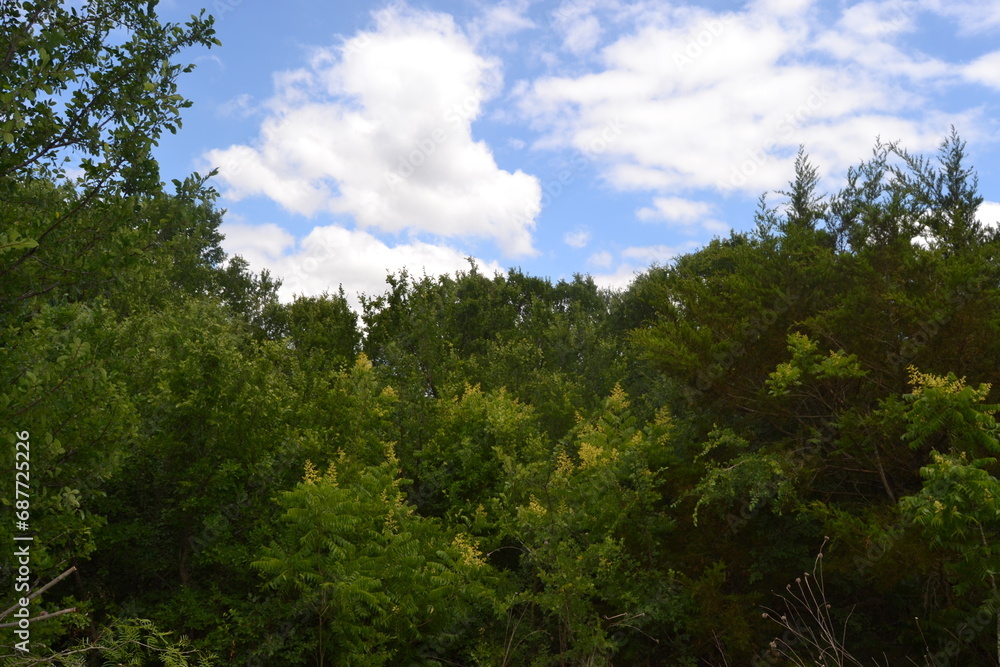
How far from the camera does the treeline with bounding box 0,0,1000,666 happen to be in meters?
5.84

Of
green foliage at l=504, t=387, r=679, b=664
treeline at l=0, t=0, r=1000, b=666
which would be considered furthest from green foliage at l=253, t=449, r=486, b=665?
green foliage at l=504, t=387, r=679, b=664

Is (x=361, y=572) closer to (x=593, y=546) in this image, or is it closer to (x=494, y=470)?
(x=593, y=546)

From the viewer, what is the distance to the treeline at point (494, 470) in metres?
5.84

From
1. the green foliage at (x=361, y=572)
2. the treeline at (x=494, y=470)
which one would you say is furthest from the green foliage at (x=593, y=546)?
the green foliage at (x=361, y=572)

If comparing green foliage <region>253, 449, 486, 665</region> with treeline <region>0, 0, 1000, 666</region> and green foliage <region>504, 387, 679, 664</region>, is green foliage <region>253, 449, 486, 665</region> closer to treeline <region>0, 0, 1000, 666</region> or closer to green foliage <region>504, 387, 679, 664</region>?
treeline <region>0, 0, 1000, 666</region>

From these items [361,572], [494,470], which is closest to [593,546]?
[361,572]

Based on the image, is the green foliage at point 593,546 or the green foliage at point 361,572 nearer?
the green foliage at point 361,572

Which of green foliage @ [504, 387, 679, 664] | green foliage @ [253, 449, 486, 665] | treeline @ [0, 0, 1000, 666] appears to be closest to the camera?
treeline @ [0, 0, 1000, 666]

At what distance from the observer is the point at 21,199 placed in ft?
19.1

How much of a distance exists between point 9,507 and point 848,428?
9.62 meters

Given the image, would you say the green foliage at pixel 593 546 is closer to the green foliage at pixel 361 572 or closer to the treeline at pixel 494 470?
the treeline at pixel 494 470

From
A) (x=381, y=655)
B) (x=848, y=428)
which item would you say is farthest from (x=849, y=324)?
(x=381, y=655)

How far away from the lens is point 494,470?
14219mm

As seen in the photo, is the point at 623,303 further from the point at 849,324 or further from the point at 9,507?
the point at 9,507
